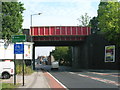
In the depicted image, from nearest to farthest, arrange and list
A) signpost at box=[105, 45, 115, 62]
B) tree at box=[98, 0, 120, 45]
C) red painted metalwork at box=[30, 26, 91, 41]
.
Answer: tree at box=[98, 0, 120, 45]
signpost at box=[105, 45, 115, 62]
red painted metalwork at box=[30, 26, 91, 41]

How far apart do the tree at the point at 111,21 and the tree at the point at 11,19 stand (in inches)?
637

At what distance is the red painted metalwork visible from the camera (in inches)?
2095

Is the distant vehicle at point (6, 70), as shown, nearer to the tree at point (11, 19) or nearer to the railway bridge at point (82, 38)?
the tree at point (11, 19)

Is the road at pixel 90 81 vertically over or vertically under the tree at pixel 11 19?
under

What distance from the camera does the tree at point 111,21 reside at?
159 ft

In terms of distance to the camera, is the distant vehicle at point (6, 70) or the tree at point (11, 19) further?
the tree at point (11, 19)

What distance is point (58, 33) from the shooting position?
53.6 metres

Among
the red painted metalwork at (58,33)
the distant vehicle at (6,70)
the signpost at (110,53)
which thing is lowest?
the distant vehicle at (6,70)

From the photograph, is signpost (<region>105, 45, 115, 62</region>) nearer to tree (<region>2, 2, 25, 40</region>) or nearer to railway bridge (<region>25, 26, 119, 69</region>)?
railway bridge (<region>25, 26, 119, 69</region>)

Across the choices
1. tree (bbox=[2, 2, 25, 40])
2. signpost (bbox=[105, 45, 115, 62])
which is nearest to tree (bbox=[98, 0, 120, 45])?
signpost (bbox=[105, 45, 115, 62])

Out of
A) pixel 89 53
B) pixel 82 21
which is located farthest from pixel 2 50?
pixel 82 21

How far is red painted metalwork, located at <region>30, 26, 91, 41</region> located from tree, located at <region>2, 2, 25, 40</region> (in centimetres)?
1104

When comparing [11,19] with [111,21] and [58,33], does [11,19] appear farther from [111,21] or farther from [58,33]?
[111,21]

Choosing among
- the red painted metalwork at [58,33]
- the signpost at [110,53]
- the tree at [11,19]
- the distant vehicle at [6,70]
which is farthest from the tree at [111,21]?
the distant vehicle at [6,70]
